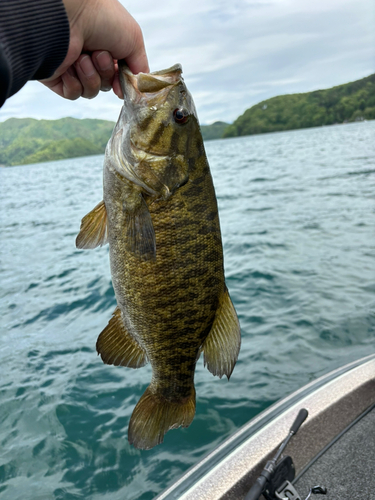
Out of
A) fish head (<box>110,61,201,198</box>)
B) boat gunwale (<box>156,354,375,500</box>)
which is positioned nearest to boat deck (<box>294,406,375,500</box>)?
boat gunwale (<box>156,354,375,500</box>)

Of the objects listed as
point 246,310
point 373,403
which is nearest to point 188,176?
point 373,403

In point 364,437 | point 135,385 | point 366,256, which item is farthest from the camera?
point 366,256

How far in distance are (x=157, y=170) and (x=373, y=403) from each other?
3316 mm

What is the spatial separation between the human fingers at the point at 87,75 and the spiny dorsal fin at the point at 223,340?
1.17m

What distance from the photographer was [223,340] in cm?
195

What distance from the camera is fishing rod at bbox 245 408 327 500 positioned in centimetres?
281

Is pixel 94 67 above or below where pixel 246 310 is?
above

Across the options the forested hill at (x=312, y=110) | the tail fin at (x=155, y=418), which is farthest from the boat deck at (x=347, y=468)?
the forested hill at (x=312, y=110)

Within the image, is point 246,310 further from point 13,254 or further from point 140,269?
point 13,254

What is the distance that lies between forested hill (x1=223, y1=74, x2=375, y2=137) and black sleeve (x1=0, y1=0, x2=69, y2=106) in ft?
434

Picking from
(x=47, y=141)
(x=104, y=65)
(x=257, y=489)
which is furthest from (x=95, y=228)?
(x=47, y=141)

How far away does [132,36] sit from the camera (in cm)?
184

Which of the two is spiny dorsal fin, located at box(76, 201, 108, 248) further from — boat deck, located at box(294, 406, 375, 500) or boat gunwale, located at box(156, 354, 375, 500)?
boat deck, located at box(294, 406, 375, 500)

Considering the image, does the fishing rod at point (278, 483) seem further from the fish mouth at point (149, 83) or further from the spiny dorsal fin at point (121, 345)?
the fish mouth at point (149, 83)
